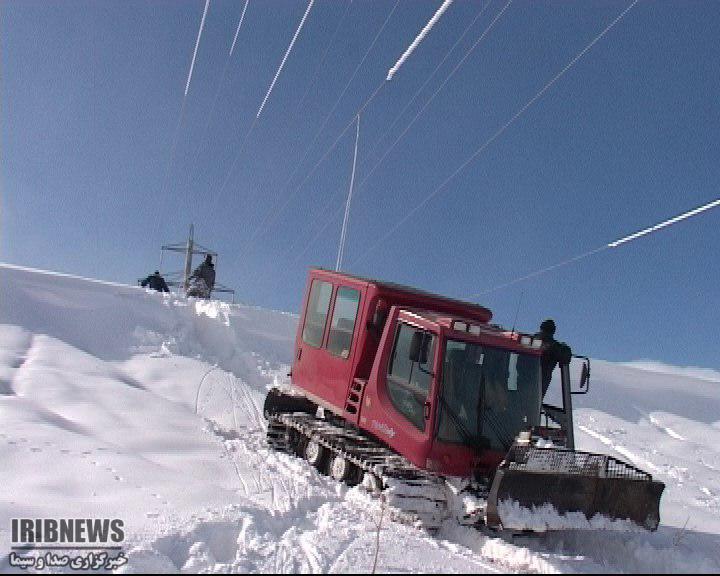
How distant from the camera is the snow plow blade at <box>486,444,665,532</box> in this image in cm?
583

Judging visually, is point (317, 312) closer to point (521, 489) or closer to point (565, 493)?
point (521, 489)

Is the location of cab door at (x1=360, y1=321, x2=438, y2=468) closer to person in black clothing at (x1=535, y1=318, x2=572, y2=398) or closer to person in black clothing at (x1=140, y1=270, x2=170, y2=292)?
person in black clothing at (x1=535, y1=318, x2=572, y2=398)

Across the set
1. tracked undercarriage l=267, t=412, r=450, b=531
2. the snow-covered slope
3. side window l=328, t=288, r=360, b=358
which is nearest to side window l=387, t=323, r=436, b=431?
tracked undercarriage l=267, t=412, r=450, b=531

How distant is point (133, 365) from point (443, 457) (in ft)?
33.1

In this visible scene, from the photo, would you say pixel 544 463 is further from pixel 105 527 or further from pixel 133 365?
pixel 133 365

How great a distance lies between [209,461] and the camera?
7832 millimetres

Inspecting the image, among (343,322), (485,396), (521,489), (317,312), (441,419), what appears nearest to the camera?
(521,489)

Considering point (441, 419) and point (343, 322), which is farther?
point (343, 322)

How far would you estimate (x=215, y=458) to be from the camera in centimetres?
805

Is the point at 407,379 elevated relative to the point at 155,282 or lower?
lower

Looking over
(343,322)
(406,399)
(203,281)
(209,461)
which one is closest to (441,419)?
(406,399)

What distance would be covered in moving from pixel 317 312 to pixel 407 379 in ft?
8.50

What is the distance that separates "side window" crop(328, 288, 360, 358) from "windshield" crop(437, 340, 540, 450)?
6.16 feet

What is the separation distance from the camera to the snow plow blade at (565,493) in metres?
5.83
